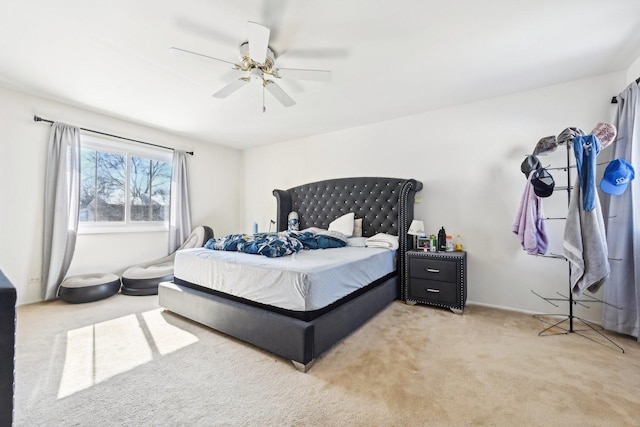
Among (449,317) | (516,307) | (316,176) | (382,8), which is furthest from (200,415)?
(316,176)

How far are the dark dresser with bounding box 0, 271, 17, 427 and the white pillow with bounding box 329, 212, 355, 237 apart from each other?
11.2 ft

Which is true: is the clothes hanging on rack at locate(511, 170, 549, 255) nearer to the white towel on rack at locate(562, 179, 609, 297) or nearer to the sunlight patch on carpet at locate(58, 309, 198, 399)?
the white towel on rack at locate(562, 179, 609, 297)

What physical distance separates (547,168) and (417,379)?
2800 millimetres

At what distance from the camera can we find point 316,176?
4.84 m

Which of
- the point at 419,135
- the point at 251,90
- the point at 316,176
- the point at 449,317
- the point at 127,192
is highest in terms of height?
the point at 251,90

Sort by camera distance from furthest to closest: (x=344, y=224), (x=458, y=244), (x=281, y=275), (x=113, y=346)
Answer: (x=344, y=224)
(x=458, y=244)
(x=113, y=346)
(x=281, y=275)

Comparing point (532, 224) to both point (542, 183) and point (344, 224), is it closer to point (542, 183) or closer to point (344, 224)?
point (542, 183)

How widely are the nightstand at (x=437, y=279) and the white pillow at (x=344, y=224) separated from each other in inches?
37.9

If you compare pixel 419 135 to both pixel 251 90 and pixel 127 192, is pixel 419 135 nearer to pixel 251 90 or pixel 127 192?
pixel 251 90

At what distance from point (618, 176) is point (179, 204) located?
5711 millimetres

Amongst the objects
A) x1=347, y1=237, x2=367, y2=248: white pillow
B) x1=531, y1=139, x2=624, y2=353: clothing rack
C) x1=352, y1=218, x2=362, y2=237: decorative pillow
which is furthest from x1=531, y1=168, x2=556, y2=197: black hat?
x1=352, y1=218, x2=362, y2=237: decorative pillow

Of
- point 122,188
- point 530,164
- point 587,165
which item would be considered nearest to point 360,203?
point 530,164

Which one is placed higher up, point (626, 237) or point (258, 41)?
point (258, 41)

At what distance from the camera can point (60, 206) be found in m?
3.44
